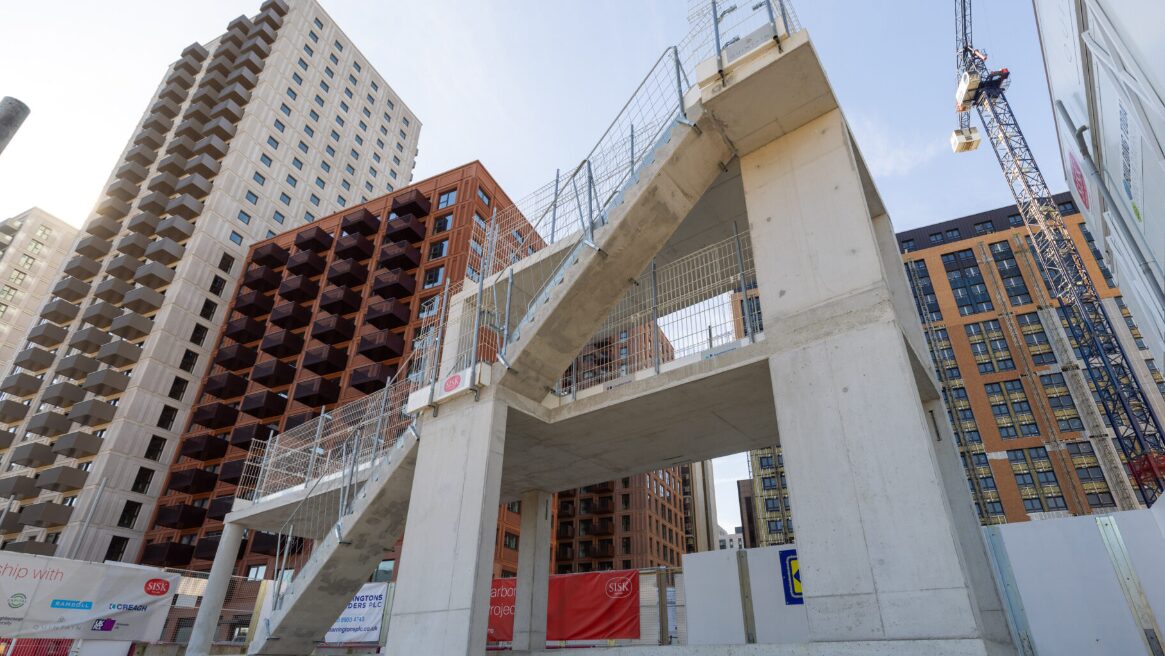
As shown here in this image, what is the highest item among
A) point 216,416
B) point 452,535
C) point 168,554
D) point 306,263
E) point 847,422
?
point 306,263

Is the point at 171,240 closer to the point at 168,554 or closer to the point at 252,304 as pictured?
the point at 252,304

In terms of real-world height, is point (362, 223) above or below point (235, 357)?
above

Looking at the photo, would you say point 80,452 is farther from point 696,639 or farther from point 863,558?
point 863,558

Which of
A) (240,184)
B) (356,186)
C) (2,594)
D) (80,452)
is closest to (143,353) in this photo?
(80,452)

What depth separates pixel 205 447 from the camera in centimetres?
5238

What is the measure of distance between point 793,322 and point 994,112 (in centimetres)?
8053

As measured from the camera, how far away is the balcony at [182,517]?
1903 inches

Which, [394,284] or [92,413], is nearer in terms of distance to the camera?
[92,413]

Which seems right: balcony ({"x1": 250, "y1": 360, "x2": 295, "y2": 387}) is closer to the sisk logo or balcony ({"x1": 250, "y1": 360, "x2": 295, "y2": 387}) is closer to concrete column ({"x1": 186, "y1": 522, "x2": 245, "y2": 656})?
concrete column ({"x1": 186, "y1": 522, "x2": 245, "y2": 656})

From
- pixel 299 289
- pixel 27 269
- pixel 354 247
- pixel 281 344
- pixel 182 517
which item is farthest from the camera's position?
pixel 27 269

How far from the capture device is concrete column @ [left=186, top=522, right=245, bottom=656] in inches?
669

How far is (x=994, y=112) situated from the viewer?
6906cm

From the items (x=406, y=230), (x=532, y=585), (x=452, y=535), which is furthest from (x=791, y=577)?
(x=406, y=230)

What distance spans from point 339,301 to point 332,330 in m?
3.51
